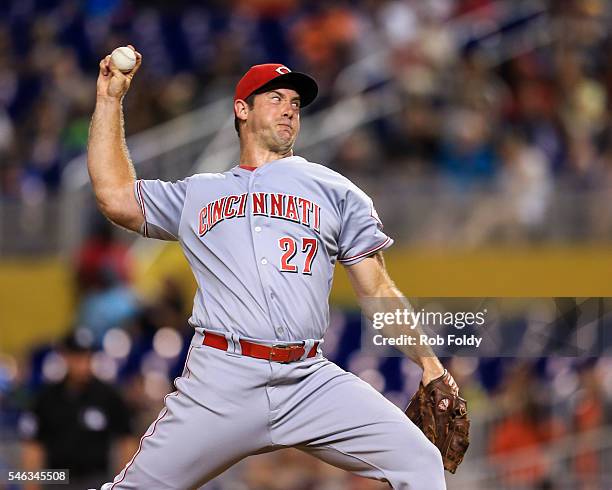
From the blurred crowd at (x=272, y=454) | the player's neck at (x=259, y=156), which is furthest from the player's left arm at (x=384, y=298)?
the blurred crowd at (x=272, y=454)

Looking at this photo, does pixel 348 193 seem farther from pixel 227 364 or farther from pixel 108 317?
pixel 108 317

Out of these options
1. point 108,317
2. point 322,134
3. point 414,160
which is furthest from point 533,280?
point 108,317

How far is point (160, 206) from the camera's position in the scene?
17.5 ft

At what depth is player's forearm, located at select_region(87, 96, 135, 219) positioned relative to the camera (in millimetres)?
5332

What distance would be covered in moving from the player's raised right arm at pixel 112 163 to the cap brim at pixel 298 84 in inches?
21.7

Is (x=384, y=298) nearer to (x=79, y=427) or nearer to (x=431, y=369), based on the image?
(x=431, y=369)

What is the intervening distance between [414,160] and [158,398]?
152 inches

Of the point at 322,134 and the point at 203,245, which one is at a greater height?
the point at 322,134

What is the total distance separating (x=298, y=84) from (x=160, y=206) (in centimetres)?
71

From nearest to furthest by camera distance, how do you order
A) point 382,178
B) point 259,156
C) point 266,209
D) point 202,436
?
point 202,436 < point 266,209 < point 259,156 < point 382,178

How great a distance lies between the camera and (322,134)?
12.2m

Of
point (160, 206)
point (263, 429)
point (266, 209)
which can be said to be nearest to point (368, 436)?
point (263, 429)

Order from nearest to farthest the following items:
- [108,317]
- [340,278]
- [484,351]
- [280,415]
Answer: [280,415] → [484,351] → [108,317] → [340,278]

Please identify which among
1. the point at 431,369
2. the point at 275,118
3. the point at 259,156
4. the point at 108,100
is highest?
the point at 108,100
